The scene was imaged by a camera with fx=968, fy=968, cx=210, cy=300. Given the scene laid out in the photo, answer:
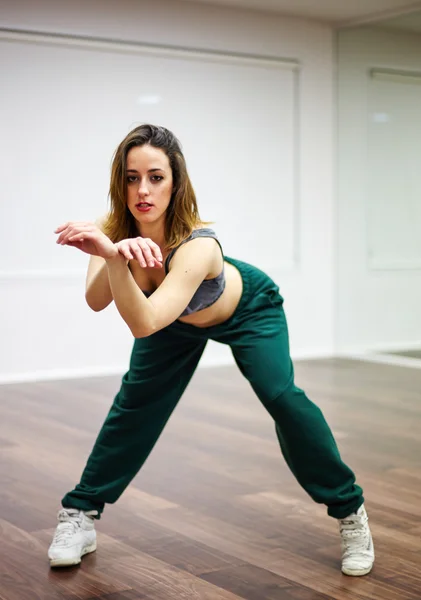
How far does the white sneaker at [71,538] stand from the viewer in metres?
2.35

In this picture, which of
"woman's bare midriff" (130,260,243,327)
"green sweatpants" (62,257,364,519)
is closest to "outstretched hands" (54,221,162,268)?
"woman's bare midriff" (130,260,243,327)

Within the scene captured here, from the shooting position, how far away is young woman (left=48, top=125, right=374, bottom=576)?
207 centimetres

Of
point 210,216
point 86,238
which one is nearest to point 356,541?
point 86,238

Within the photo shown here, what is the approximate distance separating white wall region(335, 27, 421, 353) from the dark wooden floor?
1501 mm

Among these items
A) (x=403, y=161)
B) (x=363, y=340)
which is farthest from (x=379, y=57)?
(x=363, y=340)

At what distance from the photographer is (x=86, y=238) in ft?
5.86

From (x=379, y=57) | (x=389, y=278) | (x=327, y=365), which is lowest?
(x=327, y=365)

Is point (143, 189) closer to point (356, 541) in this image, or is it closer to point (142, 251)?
point (142, 251)

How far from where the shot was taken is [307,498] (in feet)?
9.93

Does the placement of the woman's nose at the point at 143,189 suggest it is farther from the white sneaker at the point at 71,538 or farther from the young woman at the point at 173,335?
the white sneaker at the point at 71,538

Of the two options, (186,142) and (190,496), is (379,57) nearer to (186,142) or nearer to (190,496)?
(186,142)

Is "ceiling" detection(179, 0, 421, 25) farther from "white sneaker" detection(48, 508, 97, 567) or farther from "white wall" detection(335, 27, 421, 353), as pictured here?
"white sneaker" detection(48, 508, 97, 567)

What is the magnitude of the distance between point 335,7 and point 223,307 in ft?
14.5

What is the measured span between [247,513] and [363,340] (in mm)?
3862
